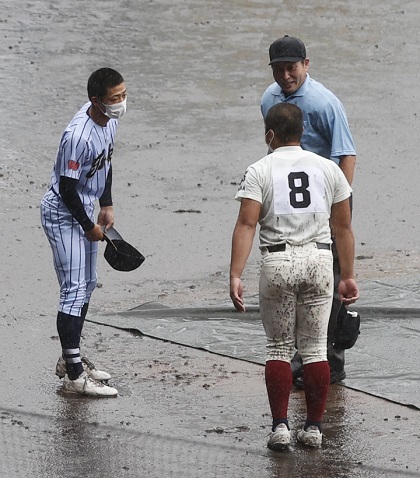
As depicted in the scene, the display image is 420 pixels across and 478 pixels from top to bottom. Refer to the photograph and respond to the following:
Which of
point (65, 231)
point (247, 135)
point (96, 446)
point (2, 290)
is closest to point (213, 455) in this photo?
point (96, 446)

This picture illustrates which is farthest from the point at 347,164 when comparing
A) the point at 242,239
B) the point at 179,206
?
the point at 179,206

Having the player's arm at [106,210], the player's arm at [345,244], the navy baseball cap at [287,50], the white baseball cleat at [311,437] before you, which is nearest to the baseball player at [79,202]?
the player's arm at [106,210]

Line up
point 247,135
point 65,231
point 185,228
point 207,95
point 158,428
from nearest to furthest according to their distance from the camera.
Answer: point 158,428, point 65,231, point 185,228, point 247,135, point 207,95

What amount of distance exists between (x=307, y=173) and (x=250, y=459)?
1.43 metres

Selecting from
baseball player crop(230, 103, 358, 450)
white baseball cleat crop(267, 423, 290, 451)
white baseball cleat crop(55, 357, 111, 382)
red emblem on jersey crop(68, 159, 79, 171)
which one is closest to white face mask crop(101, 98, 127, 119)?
red emblem on jersey crop(68, 159, 79, 171)

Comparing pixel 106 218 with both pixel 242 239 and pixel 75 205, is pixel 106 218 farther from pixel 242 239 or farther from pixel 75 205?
pixel 242 239

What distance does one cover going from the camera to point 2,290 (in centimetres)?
844

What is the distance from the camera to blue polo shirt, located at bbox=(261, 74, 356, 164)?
6438 mm

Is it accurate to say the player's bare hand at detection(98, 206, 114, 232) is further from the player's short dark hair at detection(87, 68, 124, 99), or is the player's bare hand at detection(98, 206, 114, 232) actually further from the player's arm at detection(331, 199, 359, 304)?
the player's arm at detection(331, 199, 359, 304)

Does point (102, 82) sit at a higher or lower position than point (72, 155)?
higher

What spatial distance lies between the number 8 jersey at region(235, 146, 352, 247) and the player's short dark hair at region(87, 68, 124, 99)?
1.21 meters

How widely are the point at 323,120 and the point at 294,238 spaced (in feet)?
3.96

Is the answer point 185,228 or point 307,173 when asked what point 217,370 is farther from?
point 185,228

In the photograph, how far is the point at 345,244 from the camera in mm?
5648
